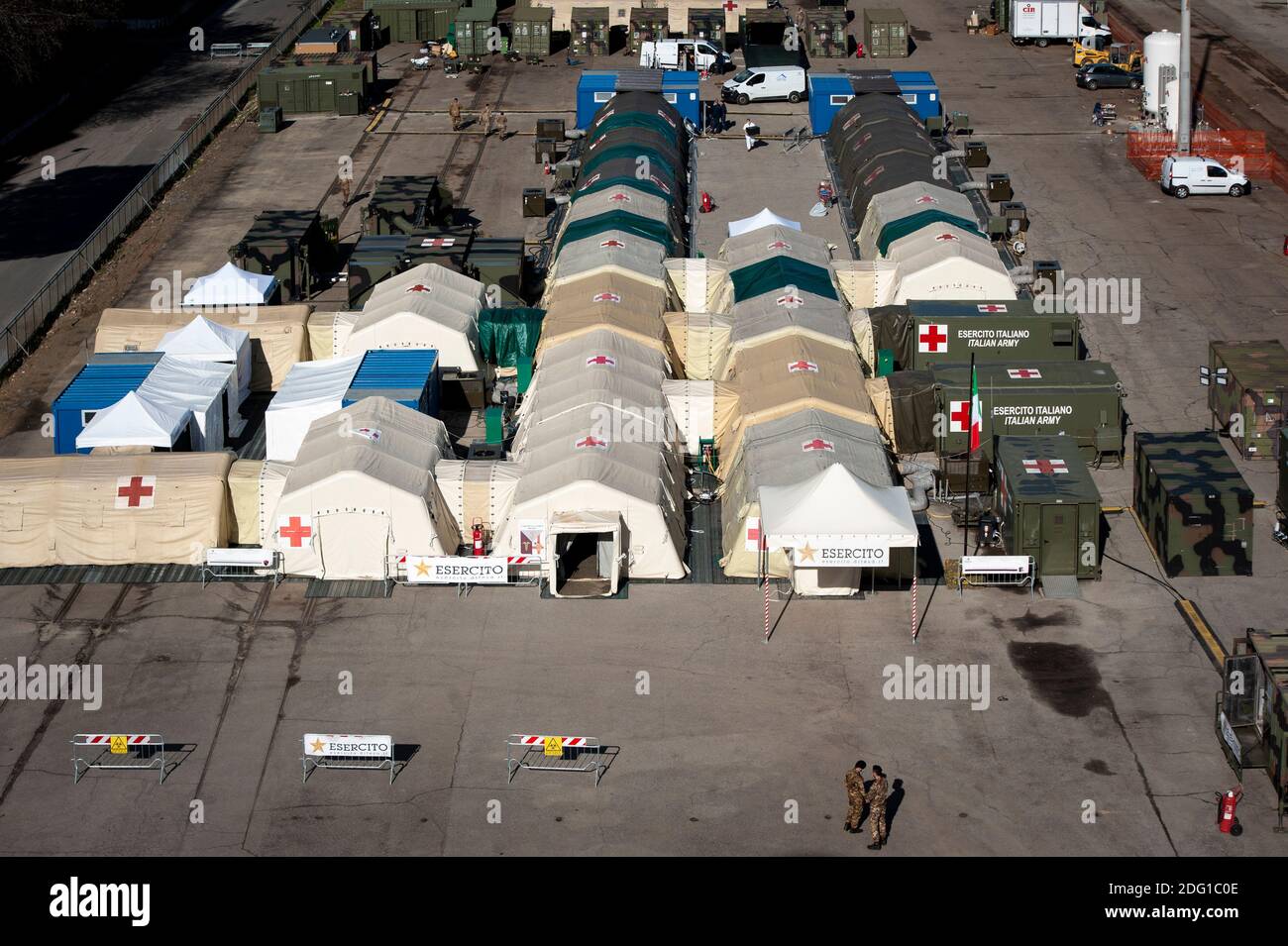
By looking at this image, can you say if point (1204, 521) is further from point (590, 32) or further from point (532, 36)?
point (532, 36)

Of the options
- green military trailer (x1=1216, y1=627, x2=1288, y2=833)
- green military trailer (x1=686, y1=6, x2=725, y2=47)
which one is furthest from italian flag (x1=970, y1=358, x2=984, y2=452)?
green military trailer (x1=686, y1=6, x2=725, y2=47)

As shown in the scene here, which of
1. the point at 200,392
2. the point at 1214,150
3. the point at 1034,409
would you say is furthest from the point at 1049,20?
the point at 200,392

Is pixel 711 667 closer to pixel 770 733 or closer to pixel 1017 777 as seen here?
pixel 770 733

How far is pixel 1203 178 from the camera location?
189 feet

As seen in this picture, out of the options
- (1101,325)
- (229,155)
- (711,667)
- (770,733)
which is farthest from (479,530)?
(229,155)

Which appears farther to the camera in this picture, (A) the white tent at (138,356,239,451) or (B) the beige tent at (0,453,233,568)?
(A) the white tent at (138,356,239,451)

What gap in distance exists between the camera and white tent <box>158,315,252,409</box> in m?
43.2

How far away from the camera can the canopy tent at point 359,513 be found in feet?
116

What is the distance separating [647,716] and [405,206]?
2650 centimetres

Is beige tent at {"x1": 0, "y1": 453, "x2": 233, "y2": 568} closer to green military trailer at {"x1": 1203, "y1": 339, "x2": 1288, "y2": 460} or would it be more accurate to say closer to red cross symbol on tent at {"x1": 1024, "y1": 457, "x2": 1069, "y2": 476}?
red cross symbol on tent at {"x1": 1024, "y1": 457, "x2": 1069, "y2": 476}

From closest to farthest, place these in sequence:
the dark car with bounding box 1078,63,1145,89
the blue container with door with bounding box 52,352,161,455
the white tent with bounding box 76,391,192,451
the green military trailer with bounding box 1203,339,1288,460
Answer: the white tent with bounding box 76,391,192,451, the green military trailer with bounding box 1203,339,1288,460, the blue container with door with bounding box 52,352,161,455, the dark car with bounding box 1078,63,1145,89

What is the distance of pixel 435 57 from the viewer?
253ft

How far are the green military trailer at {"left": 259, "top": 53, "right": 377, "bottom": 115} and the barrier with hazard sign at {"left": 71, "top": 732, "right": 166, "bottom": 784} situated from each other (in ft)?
140

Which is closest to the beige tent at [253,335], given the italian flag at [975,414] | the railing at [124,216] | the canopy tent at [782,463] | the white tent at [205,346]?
the white tent at [205,346]
